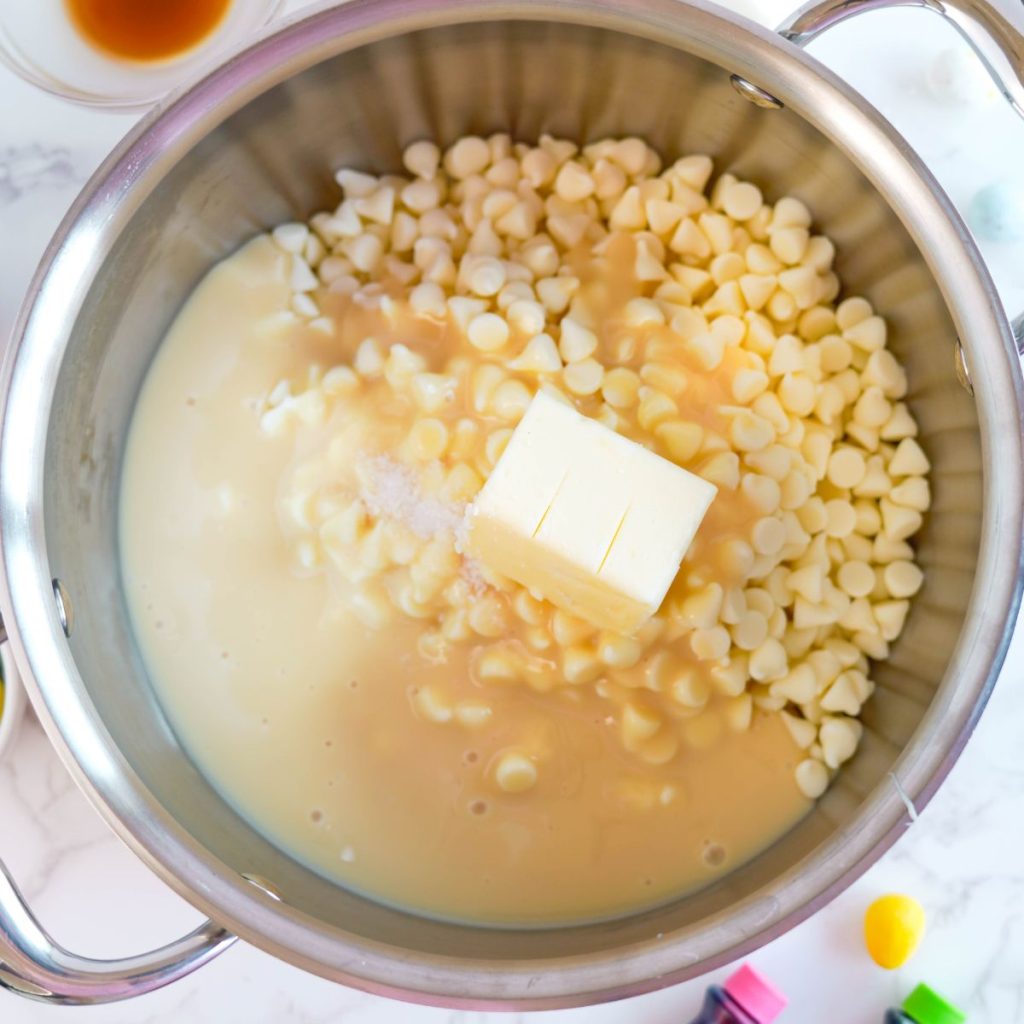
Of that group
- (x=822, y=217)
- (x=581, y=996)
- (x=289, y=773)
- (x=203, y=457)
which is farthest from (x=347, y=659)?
(x=822, y=217)

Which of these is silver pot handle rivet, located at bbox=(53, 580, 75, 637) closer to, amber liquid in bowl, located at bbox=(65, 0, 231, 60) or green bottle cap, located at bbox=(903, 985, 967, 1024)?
amber liquid in bowl, located at bbox=(65, 0, 231, 60)

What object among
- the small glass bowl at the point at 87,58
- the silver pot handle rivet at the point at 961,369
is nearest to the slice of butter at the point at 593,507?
the silver pot handle rivet at the point at 961,369

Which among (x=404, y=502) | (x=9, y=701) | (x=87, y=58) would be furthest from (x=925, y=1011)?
(x=87, y=58)

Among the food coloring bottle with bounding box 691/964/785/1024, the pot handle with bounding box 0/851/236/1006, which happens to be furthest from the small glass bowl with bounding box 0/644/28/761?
the food coloring bottle with bounding box 691/964/785/1024

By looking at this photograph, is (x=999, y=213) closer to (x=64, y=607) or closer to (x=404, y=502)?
(x=404, y=502)

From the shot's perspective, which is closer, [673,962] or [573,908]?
[673,962]

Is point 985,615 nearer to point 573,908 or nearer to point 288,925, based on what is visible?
point 573,908

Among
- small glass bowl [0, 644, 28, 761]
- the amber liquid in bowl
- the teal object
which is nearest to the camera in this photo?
small glass bowl [0, 644, 28, 761]
